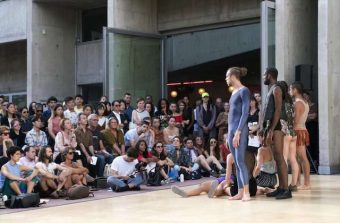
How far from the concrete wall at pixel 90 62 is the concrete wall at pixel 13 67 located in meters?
2.71

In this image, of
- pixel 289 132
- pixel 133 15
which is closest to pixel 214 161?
pixel 289 132

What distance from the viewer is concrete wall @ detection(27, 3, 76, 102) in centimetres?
2097

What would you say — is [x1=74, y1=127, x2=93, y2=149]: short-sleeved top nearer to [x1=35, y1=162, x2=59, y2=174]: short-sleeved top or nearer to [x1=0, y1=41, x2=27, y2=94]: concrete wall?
[x1=35, y1=162, x2=59, y2=174]: short-sleeved top

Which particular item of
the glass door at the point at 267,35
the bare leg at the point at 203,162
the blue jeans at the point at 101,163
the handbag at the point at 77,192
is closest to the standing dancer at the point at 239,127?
the handbag at the point at 77,192

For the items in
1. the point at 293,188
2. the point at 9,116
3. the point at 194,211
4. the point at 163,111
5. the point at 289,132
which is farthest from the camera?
the point at 163,111

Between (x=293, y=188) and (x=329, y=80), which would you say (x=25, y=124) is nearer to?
(x=293, y=188)

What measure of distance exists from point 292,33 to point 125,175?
6090 mm

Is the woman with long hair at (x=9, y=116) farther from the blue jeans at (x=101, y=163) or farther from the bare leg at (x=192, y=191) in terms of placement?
the bare leg at (x=192, y=191)

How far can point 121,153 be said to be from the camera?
13836 mm

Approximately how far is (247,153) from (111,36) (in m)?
9.38

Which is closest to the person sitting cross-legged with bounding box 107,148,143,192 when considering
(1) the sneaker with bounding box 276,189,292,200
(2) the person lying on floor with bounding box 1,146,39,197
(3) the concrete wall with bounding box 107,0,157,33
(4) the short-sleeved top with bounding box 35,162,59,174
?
(4) the short-sleeved top with bounding box 35,162,59,174

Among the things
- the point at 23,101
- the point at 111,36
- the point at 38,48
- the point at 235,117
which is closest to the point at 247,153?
the point at 235,117

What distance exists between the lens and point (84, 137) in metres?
13.0

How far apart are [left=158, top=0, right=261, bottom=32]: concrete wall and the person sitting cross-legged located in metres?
7.78
